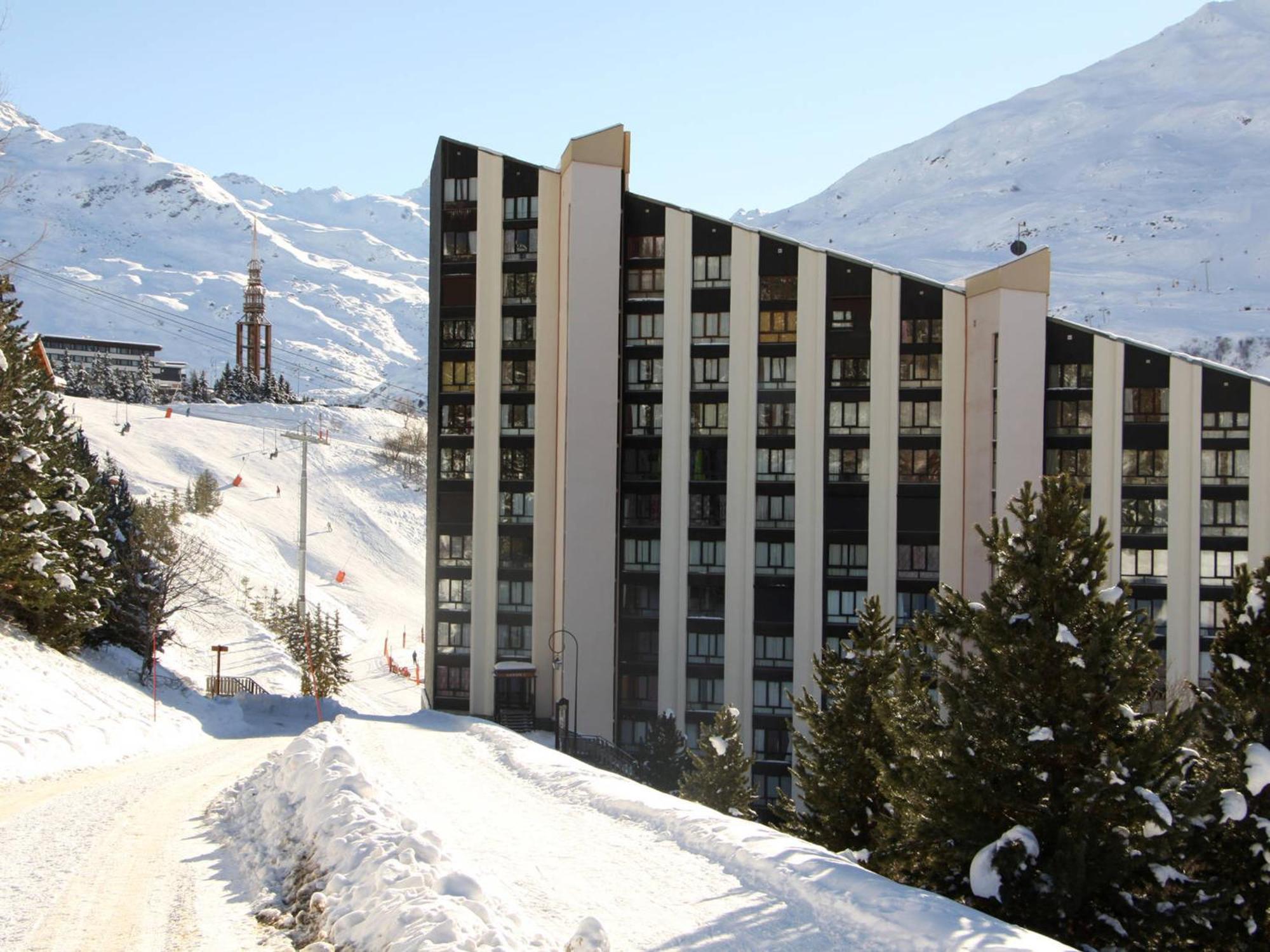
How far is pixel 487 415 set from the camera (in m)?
58.1

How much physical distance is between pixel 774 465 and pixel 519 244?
17764 mm

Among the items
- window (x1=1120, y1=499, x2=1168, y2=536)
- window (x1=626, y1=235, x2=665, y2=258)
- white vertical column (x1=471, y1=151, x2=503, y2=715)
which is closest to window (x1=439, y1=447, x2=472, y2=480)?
white vertical column (x1=471, y1=151, x2=503, y2=715)

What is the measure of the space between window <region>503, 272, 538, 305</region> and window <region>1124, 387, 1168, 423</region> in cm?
3123

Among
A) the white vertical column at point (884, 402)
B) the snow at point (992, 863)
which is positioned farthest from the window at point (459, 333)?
the snow at point (992, 863)

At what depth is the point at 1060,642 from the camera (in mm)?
18031

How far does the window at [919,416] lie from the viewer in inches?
2261

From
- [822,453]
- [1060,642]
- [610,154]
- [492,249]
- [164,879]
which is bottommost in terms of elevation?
[164,879]

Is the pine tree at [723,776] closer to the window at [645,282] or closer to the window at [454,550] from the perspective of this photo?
the window at [454,550]

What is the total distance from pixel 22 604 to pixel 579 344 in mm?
28459

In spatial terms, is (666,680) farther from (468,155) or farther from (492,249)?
(468,155)

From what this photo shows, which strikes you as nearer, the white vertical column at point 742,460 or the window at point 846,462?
the white vertical column at point 742,460

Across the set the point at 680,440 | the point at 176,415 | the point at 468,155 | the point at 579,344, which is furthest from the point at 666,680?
the point at 176,415

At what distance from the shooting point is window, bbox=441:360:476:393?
5844cm

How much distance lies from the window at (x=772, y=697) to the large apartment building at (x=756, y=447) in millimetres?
99
